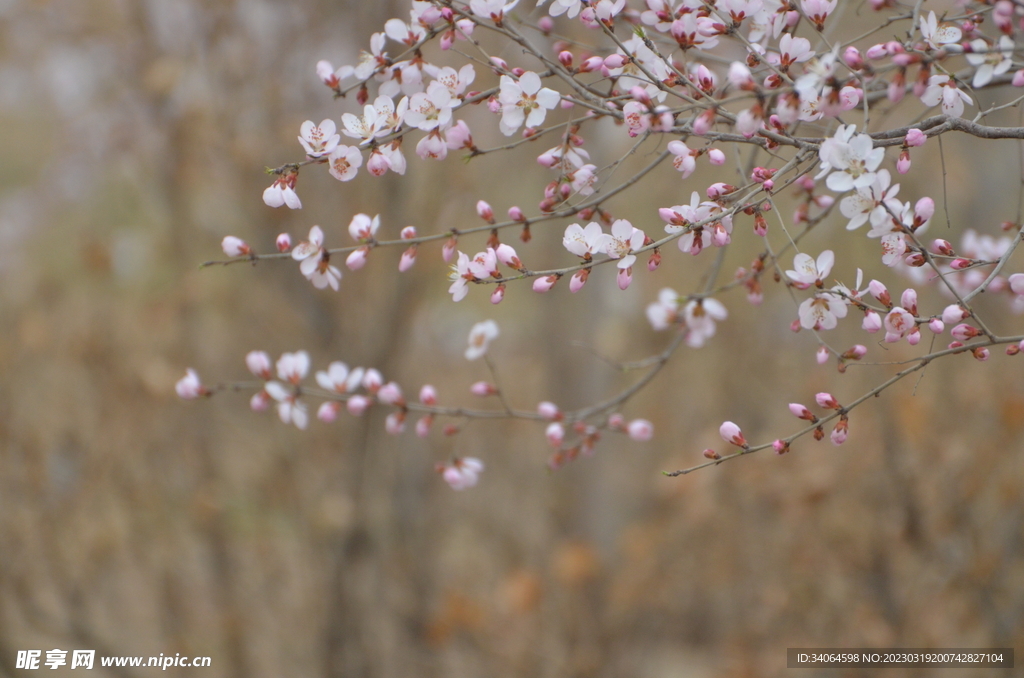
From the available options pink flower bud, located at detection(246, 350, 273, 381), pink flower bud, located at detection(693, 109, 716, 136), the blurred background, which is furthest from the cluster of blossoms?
the blurred background

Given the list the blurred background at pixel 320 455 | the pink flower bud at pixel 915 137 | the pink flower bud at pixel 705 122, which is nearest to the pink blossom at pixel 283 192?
the pink flower bud at pixel 705 122

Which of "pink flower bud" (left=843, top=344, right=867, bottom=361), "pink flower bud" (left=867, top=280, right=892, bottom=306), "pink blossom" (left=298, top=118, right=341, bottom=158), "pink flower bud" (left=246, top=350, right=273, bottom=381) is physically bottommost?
"pink flower bud" (left=843, top=344, right=867, bottom=361)

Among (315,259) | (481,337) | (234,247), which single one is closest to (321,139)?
(315,259)

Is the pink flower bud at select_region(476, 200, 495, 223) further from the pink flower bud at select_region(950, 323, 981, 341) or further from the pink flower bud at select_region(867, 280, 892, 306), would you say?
the pink flower bud at select_region(950, 323, 981, 341)

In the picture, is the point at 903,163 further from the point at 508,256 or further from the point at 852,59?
the point at 508,256

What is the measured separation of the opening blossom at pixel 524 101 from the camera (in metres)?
1.42

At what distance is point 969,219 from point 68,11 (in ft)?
17.6

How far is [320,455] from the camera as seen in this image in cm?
415

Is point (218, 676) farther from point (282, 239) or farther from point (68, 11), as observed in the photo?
point (68, 11)

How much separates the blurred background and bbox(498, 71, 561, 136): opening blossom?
6.87 feet

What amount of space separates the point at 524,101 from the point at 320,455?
3166 millimetres

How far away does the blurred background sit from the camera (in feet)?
11.2

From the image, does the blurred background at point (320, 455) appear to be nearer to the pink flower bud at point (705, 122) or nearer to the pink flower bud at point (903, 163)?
the pink flower bud at point (903, 163)

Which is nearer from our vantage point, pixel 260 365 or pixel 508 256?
pixel 508 256
